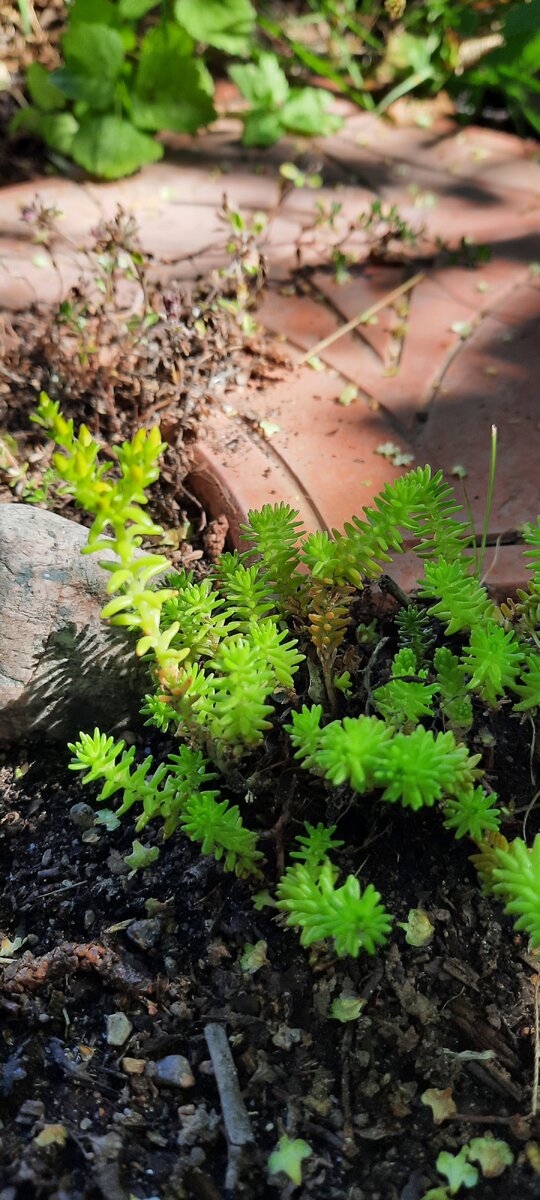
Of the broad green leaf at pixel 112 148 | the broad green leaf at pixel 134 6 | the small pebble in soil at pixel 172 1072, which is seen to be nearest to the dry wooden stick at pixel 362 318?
the broad green leaf at pixel 112 148

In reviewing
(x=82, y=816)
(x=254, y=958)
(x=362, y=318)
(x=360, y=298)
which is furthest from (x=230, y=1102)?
(x=360, y=298)

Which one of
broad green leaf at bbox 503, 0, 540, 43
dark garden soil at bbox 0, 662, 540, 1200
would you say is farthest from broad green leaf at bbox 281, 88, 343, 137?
dark garden soil at bbox 0, 662, 540, 1200

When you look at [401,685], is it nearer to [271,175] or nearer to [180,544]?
[180,544]

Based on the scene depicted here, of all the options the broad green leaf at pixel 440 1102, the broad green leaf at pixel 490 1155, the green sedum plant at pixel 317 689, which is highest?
the green sedum plant at pixel 317 689

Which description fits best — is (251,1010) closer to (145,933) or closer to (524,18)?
(145,933)

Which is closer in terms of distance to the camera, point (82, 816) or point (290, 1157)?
point (290, 1157)

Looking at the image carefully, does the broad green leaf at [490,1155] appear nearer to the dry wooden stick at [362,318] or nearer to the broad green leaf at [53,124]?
the dry wooden stick at [362,318]
